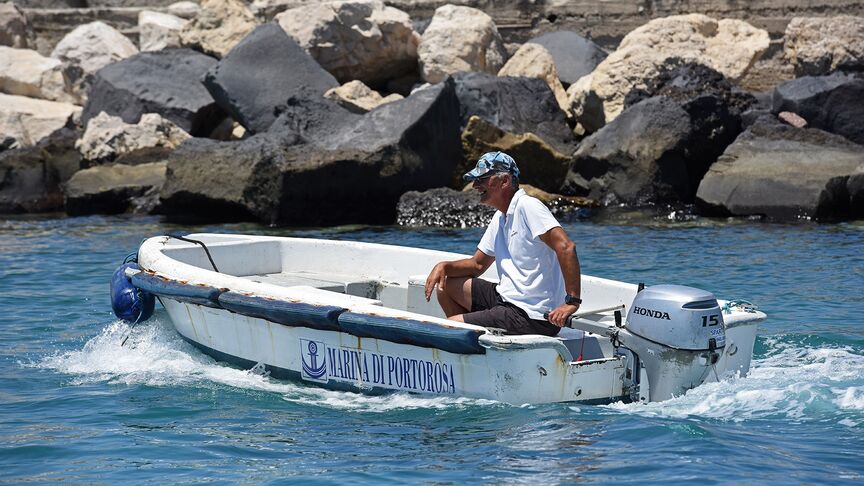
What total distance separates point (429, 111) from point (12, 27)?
1162cm

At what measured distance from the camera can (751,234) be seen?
14.0m

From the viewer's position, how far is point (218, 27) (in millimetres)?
21219

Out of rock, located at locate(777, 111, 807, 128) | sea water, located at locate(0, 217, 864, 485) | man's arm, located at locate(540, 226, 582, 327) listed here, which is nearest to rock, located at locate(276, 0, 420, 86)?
rock, located at locate(777, 111, 807, 128)

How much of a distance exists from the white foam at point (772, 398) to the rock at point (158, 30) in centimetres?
1676

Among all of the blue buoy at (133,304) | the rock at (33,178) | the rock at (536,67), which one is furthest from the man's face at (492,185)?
the rock at (33,178)

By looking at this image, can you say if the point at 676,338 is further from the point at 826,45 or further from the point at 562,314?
the point at 826,45

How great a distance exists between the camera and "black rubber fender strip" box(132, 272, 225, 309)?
25.6 ft

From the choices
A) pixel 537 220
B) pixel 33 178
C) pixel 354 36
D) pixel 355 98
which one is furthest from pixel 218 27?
pixel 537 220

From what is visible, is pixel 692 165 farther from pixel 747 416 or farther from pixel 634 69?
pixel 747 416

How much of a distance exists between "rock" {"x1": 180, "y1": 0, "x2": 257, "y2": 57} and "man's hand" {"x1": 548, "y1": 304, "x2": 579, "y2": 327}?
49.6 feet

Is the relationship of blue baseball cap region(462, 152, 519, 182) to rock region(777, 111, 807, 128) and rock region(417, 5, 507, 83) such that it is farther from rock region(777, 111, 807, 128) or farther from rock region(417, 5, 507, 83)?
rock region(417, 5, 507, 83)

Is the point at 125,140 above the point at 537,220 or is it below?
below

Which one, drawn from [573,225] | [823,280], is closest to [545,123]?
[573,225]

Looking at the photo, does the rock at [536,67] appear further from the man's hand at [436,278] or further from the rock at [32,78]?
the man's hand at [436,278]
